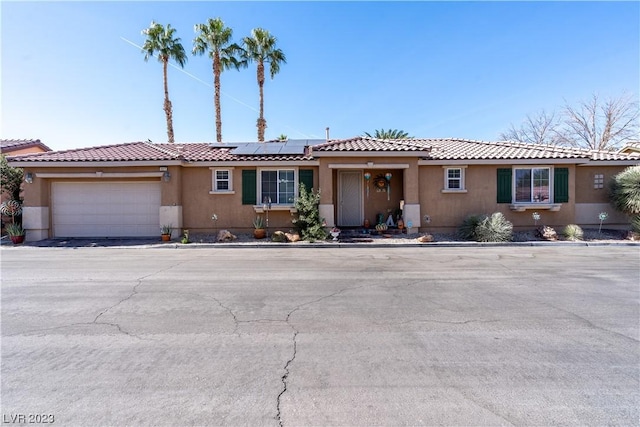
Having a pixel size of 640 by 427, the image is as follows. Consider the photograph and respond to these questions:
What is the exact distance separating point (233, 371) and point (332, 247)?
27.7 ft

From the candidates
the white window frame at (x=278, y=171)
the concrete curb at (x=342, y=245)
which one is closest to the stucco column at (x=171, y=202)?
the concrete curb at (x=342, y=245)

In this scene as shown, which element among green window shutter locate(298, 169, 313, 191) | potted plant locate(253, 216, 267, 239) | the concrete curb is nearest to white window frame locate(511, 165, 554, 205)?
the concrete curb

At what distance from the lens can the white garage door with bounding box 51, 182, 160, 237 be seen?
43.5ft

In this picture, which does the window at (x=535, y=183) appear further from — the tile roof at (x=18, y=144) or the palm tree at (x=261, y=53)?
the tile roof at (x=18, y=144)

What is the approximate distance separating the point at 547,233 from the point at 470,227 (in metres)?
3.11

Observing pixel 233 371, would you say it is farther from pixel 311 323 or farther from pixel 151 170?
pixel 151 170

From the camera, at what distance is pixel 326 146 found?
1284 centimetres

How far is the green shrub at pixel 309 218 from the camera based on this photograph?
39.4 feet

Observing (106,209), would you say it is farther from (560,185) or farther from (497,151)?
(560,185)

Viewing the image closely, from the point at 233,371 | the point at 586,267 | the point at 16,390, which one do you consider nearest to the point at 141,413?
the point at 233,371

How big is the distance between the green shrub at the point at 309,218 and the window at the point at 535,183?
30.3ft

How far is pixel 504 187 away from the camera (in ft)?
43.3

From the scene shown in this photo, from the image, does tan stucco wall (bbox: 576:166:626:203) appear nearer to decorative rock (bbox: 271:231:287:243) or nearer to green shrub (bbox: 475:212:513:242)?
green shrub (bbox: 475:212:513:242)

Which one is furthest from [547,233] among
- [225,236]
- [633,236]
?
[225,236]
